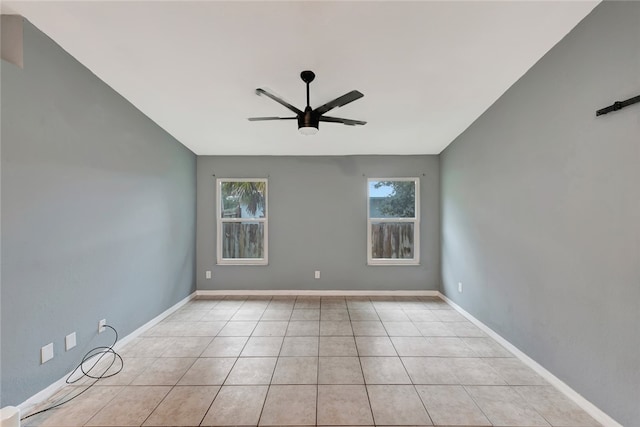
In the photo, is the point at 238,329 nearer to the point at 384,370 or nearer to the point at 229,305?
the point at 229,305

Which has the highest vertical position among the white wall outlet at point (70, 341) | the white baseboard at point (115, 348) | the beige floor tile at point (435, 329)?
the white wall outlet at point (70, 341)

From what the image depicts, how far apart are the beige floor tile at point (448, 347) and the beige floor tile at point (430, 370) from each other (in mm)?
128

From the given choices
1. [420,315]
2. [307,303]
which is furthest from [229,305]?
[420,315]

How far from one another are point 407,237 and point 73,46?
4665mm

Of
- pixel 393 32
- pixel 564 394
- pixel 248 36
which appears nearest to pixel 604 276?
pixel 564 394

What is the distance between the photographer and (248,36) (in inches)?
81.9

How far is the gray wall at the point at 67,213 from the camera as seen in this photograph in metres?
1.87

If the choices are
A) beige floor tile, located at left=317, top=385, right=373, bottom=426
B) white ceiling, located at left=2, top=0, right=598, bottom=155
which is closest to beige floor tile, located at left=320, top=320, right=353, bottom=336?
beige floor tile, located at left=317, top=385, right=373, bottom=426

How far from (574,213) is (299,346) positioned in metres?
2.62

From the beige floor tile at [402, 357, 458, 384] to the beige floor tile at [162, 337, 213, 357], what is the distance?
200cm

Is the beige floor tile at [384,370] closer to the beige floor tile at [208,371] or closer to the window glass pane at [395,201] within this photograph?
the beige floor tile at [208,371]

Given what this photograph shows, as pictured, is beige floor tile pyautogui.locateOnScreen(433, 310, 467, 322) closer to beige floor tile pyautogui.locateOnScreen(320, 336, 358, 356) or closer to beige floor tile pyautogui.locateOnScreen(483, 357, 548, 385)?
beige floor tile pyautogui.locateOnScreen(483, 357, 548, 385)

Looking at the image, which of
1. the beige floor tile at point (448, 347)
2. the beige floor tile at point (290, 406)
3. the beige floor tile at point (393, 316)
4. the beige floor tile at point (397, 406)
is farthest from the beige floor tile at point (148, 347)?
the beige floor tile at point (448, 347)

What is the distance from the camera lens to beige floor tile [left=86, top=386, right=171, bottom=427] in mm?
1845
